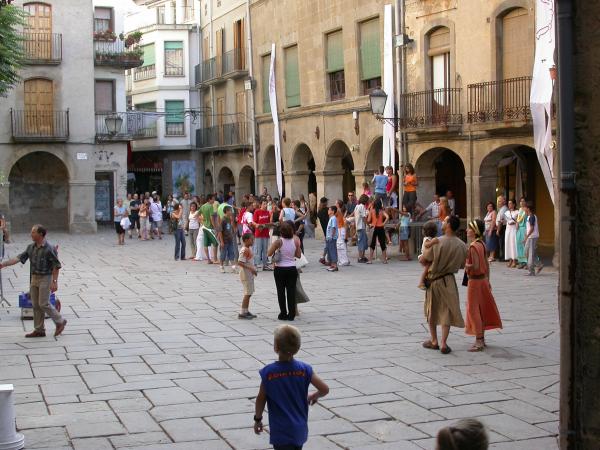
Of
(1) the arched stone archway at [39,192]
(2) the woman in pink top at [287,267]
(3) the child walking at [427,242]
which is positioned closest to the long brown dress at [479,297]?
(3) the child walking at [427,242]

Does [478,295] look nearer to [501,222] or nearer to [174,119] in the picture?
[501,222]

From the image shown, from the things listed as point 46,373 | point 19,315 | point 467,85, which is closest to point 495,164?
point 467,85

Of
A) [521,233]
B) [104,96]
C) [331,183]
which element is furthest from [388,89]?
[104,96]

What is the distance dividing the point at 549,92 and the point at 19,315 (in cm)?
927

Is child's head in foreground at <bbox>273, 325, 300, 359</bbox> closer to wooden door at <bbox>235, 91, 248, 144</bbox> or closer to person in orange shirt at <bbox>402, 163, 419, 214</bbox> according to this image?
person in orange shirt at <bbox>402, 163, 419, 214</bbox>

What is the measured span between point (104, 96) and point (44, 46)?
3.65 metres

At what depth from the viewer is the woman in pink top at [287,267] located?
1397 cm

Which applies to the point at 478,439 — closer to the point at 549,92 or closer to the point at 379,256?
the point at 549,92

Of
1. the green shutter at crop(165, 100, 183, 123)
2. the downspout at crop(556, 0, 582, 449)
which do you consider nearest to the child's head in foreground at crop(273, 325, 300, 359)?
the downspout at crop(556, 0, 582, 449)

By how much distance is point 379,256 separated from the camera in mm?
24875

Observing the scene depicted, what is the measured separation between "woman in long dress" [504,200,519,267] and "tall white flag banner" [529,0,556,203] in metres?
5.06

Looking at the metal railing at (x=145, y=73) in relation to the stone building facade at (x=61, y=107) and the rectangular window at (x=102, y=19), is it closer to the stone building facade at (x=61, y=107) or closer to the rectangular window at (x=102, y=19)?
the rectangular window at (x=102, y=19)

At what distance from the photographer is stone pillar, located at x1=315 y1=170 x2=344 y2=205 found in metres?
32.3

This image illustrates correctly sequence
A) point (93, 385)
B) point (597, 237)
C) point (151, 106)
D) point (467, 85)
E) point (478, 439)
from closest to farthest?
point (478, 439) → point (597, 237) → point (93, 385) → point (467, 85) → point (151, 106)
